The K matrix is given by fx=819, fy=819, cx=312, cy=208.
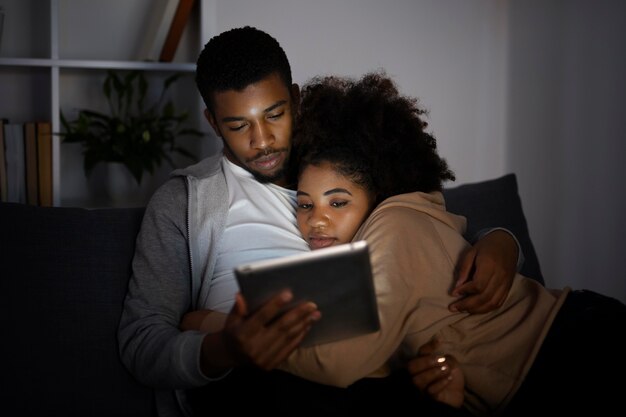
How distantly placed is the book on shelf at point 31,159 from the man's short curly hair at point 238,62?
3.43 ft

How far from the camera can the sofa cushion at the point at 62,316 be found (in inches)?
59.2

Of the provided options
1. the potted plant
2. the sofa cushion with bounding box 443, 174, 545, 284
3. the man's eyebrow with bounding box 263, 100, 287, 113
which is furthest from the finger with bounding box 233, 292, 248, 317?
the potted plant

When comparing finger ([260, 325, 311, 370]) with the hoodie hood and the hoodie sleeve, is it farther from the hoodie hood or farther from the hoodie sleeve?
the hoodie hood

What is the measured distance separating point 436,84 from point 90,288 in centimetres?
173

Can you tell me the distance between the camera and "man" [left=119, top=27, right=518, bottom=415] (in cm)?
140

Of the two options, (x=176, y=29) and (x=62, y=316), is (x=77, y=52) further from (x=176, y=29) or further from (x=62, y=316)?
(x=62, y=316)

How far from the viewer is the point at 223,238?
1.60 metres

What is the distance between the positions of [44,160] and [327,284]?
173 centimetres

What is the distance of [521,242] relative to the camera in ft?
6.77

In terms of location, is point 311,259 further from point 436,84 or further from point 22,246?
point 436,84

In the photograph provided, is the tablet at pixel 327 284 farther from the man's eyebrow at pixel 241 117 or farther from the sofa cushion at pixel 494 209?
the sofa cushion at pixel 494 209

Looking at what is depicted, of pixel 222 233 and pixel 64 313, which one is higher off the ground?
pixel 222 233

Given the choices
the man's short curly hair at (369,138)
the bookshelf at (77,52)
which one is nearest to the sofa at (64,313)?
the man's short curly hair at (369,138)

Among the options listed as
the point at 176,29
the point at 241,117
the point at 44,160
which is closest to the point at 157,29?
the point at 176,29
